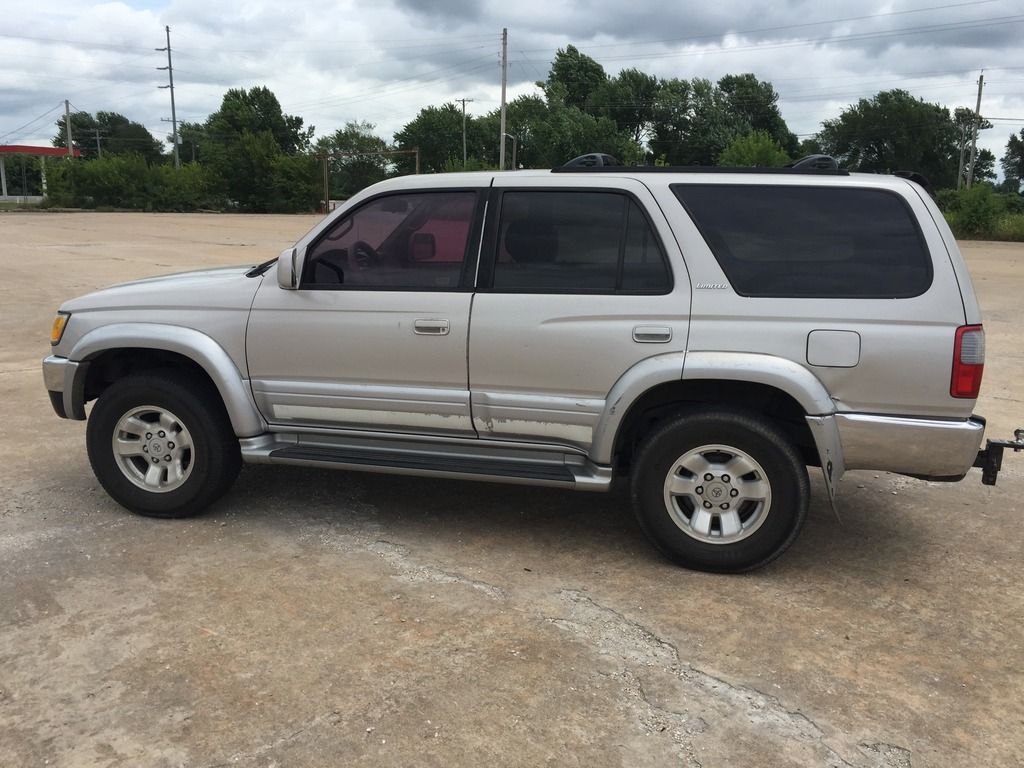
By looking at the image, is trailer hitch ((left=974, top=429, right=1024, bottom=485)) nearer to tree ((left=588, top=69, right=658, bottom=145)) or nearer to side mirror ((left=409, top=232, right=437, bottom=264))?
side mirror ((left=409, top=232, right=437, bottom=264))

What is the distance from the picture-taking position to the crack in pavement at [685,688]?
108 inches

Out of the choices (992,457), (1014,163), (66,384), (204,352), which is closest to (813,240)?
(992,457)

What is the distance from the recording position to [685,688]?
3088 mm

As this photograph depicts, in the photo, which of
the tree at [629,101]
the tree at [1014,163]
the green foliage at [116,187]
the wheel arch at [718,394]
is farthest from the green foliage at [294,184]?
the tree at [1014,163]

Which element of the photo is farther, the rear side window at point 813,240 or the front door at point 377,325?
the front door at point 377,325

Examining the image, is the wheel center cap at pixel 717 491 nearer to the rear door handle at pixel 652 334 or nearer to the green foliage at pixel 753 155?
the rear door handle at pixel 652 334

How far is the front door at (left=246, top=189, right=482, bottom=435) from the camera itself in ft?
13.7

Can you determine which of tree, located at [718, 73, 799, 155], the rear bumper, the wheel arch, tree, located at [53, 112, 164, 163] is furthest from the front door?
tree, located at [53, 112, 164, 163]

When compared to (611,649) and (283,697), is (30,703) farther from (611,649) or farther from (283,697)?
(611,649)

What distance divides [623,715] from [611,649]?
43 cm

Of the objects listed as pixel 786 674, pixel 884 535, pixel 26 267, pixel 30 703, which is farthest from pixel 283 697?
pixel 26 267

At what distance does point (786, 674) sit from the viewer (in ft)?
10.5

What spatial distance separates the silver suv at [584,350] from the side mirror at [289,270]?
12 mm

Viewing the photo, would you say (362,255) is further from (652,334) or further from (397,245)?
(652,334)
